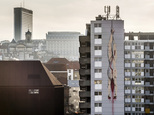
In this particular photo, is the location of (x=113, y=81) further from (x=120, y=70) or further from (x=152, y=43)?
(x=152, y=43)

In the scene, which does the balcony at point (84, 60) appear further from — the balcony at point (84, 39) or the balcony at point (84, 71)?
the balcony at point (84, 39)

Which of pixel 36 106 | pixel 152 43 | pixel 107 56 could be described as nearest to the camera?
pixel 107 56

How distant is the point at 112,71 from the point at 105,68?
1.60 m

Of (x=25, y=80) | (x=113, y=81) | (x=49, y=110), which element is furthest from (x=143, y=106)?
(x=25, y=80)

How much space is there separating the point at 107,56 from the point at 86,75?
6.07 metres

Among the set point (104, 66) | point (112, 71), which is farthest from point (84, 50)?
point (112, 71)

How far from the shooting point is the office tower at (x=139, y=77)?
9812 centimetres

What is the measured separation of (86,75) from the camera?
3696 inches

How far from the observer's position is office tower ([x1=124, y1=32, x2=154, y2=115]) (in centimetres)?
9812

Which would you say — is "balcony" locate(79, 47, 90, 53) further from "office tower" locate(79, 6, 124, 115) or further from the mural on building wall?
the mural on building wall

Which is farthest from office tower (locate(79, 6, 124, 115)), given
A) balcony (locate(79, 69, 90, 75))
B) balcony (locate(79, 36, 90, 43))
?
balcony (locate(79, 36, 90, 43))

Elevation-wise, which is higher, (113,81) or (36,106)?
(113,81)

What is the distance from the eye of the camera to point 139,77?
98.9 metres

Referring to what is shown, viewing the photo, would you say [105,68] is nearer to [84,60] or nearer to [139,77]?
[84,60]
